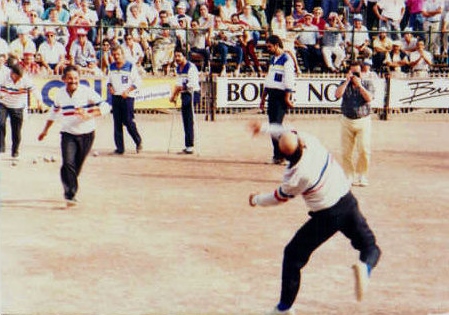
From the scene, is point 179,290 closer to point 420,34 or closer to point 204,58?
point 204,58

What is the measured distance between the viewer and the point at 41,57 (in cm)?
2341

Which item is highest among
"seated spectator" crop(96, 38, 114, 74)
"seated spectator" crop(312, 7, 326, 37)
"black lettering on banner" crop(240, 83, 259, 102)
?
"seated spectator" crop(312, 7, 326, 37)

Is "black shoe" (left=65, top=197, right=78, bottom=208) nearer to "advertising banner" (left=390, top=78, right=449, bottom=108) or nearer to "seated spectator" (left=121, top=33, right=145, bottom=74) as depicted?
"seated spectator" (left=121, top=33, right=145, bottom=74)

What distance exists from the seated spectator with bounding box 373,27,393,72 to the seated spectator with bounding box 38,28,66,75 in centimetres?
869

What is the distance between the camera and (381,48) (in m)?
26.0

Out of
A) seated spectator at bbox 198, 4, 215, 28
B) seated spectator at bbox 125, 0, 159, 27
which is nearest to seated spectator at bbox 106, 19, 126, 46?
seated spectator at bbox 125, 0, 159, 27

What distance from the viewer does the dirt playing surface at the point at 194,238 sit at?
9.16 meters

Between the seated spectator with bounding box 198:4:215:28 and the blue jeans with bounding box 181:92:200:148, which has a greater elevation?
the seated spectator with bounding box 198:4:215:28

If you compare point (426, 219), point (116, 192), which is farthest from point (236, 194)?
point (426, 219)

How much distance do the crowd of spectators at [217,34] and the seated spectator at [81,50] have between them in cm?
3

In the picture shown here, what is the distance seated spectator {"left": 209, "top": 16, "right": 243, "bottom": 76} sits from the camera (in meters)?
24.7

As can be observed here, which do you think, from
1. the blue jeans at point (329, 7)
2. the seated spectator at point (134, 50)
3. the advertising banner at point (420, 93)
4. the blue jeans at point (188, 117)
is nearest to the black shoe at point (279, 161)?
the blue jeans at point (188, 117)

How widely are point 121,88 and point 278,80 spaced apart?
10.6 feet

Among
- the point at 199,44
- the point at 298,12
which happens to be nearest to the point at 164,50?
the point at 199,44
